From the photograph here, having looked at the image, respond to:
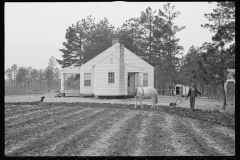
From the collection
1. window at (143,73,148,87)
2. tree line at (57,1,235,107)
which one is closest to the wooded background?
tree line at (57,1,235,107)

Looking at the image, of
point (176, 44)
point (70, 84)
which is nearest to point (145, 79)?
point (70, 84)

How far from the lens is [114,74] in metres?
19.2

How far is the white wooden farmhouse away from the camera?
62.4 feet

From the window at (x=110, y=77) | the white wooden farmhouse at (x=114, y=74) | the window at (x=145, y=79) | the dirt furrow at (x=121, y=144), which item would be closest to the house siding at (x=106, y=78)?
the white wooden farmhouse at (x=114, y=74)

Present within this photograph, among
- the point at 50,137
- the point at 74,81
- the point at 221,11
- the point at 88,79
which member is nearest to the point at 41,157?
the point at 50,137

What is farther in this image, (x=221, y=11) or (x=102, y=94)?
(x=102, y=94)

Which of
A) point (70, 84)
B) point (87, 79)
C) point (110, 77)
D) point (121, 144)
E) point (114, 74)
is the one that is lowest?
point (121, 144)

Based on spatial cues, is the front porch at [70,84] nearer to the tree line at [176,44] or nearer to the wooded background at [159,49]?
the wooded background at [159,49]

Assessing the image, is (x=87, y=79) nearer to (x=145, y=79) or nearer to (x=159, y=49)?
(x=145, y=79)

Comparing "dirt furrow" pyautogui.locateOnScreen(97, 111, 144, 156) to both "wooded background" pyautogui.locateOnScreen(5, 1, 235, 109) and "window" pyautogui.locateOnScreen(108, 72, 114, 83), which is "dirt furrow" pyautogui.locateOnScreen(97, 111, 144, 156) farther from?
"window" pyautogui.locateOnScreen(108, 72, 114, 83)
